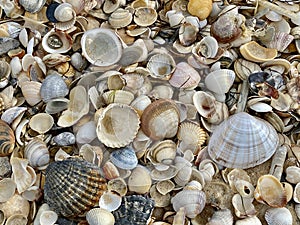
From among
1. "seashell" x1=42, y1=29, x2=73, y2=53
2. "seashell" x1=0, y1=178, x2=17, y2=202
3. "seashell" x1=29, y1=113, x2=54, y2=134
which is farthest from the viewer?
"seashell" x1=42, y1=29, x2=73, y2=53

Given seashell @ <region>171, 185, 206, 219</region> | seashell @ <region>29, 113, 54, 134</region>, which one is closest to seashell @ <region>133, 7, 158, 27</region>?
seashell @ <region>29, 113, 54, 134</region>

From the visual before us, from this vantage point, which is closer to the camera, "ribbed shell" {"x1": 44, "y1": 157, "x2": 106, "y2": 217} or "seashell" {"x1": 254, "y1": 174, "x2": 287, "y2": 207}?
"ribbed shell" {"x1": 44, "y1": 157, "x2": 106, "y2": 217}

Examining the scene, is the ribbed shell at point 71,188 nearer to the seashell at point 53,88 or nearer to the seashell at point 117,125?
the seashell at point 117,125

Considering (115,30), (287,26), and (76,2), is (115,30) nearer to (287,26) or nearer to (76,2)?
(76,2)

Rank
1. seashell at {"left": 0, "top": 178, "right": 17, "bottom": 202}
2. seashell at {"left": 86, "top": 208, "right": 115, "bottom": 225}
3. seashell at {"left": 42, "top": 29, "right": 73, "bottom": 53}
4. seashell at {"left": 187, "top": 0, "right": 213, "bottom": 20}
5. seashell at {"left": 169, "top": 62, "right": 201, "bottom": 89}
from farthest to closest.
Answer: seashell at {"left": 187, "top": 0, "right": 213, "bottom": 20}
seashell at {"left": 42, "top": 29, "right": 73, "bottom": 53}
seashell at {"left": 169, "top": 62, "right": 201, "bottom": 89}
seashell at {"left": 0, "top": 178, "right": 17, "bottom": 202}
seashell at {"left": 86, "top": 208, "right": 115, "bottom": 225}

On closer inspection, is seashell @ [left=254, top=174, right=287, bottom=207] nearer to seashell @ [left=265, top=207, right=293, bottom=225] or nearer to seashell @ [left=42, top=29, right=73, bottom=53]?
seashell @ [left=265, top=207, right=293, bottom=225]

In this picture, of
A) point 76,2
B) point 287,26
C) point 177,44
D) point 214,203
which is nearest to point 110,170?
point 214,203

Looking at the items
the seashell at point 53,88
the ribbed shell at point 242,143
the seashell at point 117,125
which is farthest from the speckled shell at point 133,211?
the seashell at point 53,88
